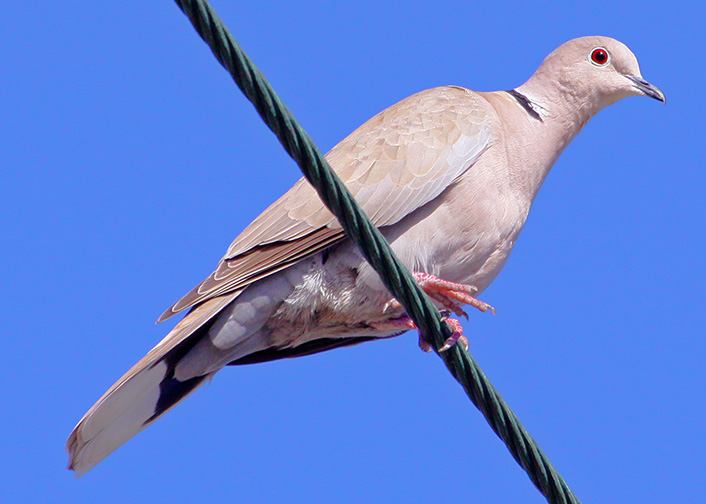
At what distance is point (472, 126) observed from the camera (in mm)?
4305

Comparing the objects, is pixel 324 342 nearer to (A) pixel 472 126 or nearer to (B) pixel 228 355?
(B) pixel 228 355

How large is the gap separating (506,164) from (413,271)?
0.69 meters

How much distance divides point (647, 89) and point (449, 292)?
76.0 inches

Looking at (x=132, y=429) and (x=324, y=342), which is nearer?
(x=132, y=429)

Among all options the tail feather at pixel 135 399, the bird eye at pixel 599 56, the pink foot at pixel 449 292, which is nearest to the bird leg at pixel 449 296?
the pink foot at pixel 449 292

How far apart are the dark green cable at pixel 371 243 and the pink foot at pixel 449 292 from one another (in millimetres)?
675

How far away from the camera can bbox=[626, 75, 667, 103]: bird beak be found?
5.04 metres

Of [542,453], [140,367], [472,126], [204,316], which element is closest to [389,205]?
[472,126]

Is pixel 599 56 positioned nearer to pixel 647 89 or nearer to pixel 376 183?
pixel 647 89

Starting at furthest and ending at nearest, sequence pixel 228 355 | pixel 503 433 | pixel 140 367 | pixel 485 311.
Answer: pixel 228 355 < pixel 140 367 < pixel 485 311 < pixel 503 433

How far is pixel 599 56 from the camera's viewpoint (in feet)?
16.6

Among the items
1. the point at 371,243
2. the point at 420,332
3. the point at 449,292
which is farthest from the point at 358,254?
the point at 371,243

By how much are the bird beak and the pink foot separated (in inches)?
70.5

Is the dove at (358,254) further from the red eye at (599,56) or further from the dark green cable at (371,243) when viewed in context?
the dark green cable at (371,243)
